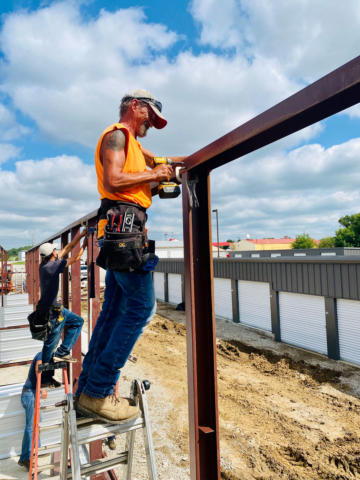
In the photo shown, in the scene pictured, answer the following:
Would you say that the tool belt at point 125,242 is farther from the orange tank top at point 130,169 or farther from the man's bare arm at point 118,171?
the man's bare arm at point 118,171

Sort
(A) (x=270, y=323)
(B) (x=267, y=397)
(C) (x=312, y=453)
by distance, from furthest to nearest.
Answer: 1. (A) (x=270, y=323)
2. (B) (x=267, y=397)
3. (C) (x=312, y=453)

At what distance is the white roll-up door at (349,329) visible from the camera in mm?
12180

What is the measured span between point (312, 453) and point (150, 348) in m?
8.75

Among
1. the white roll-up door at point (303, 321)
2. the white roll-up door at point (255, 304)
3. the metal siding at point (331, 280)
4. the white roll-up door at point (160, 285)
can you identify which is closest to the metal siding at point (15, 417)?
the metal siding at point (331, 280)

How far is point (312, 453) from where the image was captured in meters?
7.09

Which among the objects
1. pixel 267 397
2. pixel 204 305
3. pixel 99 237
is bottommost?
pixel 267 397

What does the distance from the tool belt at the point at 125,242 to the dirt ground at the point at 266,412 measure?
5.60 meters

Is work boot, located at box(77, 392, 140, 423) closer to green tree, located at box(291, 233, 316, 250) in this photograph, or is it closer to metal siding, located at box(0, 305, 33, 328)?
metal siding, located at box(0, 305, 33, 328)

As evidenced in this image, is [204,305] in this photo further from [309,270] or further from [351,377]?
[309,270]

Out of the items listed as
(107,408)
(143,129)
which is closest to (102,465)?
(107,408)

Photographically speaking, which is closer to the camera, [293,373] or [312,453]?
[312,453]

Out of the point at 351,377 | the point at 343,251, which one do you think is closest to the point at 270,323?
the point at 351,377

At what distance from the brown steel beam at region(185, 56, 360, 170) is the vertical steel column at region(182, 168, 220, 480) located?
0.31m

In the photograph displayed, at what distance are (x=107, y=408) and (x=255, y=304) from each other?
16.4 meters
